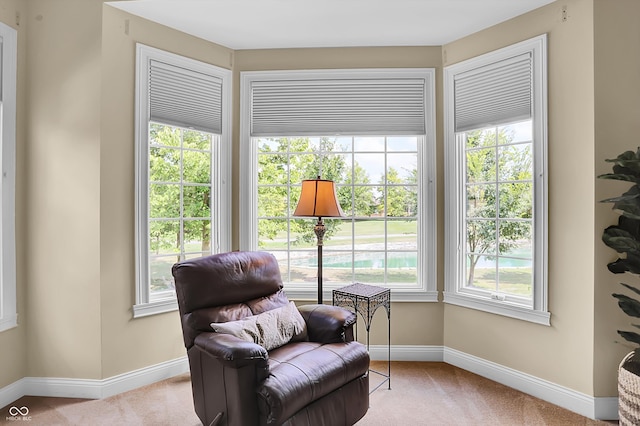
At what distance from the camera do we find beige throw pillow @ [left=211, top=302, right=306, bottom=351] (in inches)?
92.6

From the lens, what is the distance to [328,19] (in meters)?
3.07

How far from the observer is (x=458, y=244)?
11.4 feet

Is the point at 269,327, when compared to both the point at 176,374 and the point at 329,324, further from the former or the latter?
the point at 176,374

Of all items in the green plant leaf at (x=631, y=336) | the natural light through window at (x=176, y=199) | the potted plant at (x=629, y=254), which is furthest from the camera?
the natural light through window at (x=176, y=199)

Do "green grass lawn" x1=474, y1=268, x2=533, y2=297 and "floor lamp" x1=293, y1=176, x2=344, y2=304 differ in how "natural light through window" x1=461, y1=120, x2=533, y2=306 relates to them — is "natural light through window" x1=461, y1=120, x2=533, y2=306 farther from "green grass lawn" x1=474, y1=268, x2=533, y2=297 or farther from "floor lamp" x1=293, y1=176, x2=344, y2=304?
"floor lamp" x1=293, y1=176, x2=344, y2=304

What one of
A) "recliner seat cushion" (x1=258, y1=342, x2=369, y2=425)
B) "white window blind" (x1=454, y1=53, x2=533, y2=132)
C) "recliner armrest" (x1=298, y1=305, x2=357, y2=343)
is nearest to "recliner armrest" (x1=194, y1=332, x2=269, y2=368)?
"recliner seat cushion" (x1=258, y1=342, x2=369, y2=425)

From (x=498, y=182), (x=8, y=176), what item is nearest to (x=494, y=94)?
(x=498, y=182)

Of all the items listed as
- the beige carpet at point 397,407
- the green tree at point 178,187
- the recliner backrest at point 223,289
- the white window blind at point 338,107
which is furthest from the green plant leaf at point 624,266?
the green tree at point 178,187

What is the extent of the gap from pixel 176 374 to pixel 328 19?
9.90 feet

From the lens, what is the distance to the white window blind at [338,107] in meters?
3.58

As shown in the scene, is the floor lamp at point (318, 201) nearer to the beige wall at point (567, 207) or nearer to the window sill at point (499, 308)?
the window sill at point (499, 308)

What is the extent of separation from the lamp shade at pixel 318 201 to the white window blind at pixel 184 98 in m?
1.10

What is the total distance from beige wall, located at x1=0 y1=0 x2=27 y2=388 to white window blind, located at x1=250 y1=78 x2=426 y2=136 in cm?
168

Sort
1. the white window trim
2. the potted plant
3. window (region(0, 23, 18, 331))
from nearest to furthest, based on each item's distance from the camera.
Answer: the potted plant
window (region(0, 23, 18, 331))
the white window trim
